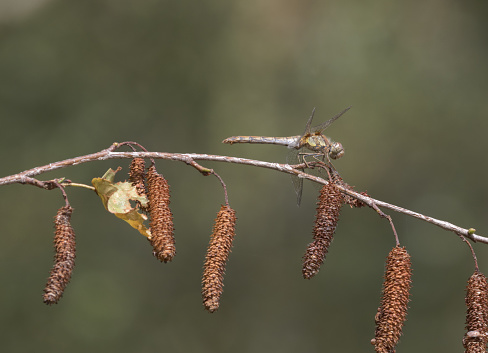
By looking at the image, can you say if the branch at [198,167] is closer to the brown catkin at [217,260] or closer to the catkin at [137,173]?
the catkin at [137,173]

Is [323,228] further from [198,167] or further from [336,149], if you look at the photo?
[336,149]

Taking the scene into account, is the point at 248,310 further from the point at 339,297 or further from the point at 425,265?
the point at 425,265

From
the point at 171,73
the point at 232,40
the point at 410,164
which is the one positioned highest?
the point at 232,40

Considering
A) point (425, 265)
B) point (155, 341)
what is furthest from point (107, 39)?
point (425, 265)

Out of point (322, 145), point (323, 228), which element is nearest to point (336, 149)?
point (322, 145)

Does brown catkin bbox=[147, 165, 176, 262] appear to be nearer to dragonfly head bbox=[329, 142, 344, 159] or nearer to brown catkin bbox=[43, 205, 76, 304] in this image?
brown catkin bbox=[43, 205, 76, 304]

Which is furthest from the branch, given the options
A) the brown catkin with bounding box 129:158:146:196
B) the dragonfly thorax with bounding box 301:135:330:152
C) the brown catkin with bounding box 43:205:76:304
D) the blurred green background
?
the blurred green background
